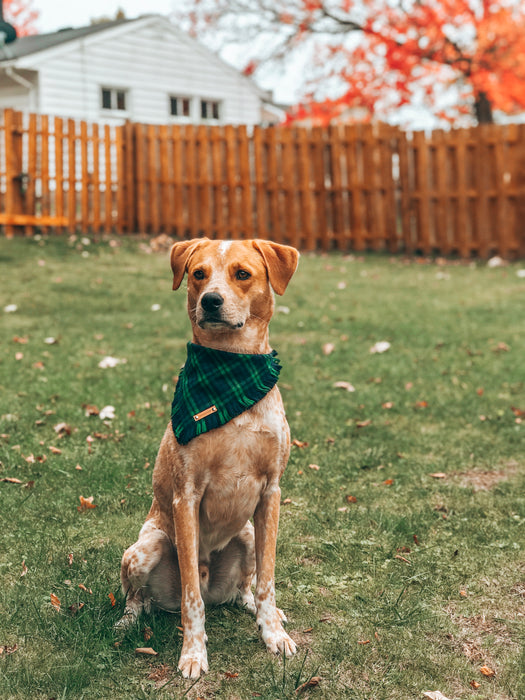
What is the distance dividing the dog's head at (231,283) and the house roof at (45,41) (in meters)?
19.8

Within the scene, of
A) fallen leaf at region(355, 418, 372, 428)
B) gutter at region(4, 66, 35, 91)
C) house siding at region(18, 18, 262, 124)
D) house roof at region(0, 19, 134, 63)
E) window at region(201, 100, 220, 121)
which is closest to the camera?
fallen leaf at region(355, 418, 372, 428)

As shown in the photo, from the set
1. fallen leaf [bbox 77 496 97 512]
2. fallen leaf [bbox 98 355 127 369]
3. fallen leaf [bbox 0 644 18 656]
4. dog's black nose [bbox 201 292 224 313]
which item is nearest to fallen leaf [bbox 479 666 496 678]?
dog's black nose [bbox 201 292 224 313]

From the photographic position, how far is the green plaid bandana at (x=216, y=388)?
287cm

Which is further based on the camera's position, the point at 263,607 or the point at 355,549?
the point at 355,549

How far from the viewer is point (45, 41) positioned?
23.2 metres

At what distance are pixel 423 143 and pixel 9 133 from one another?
7626 mm

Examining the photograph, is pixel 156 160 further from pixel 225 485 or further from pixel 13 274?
pixel 225 485

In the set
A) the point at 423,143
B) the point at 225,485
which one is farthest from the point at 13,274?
the point at 225,485

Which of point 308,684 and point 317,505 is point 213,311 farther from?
point 317,505

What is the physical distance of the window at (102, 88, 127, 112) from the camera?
2273 centimetres

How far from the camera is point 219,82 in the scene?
25.0 m

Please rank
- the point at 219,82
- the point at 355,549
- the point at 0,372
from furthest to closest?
the point at 219,82 → the point at 0,372 → the point at 355,549

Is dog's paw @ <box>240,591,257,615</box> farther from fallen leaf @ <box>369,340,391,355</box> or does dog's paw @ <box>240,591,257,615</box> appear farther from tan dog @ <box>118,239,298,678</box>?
fallen leaf @ <box>369,340,391,355</box>

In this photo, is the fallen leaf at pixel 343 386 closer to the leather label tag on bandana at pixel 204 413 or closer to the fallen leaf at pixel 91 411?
the fallen leaf at pixel 91 411
